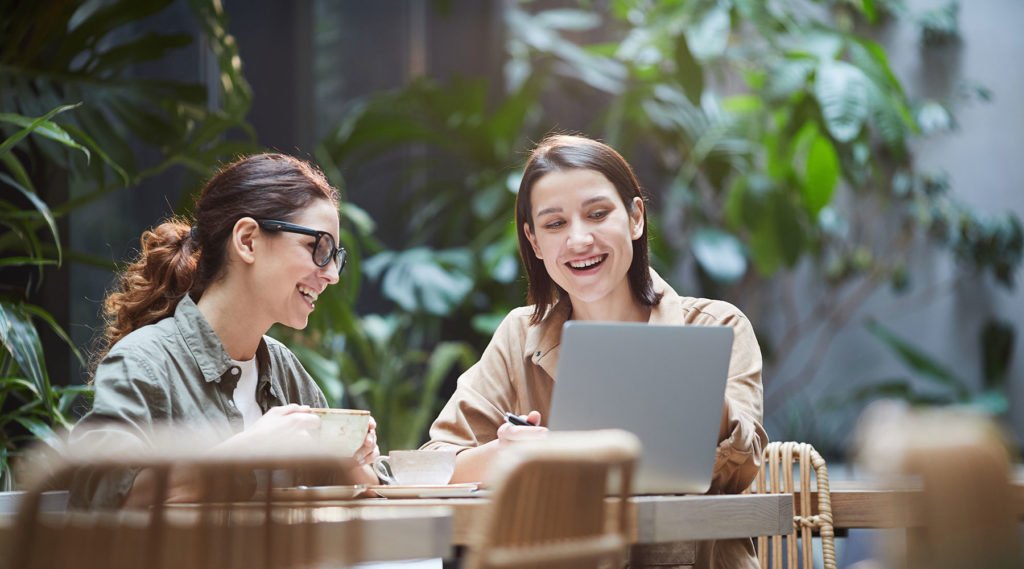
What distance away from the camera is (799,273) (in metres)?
7.58

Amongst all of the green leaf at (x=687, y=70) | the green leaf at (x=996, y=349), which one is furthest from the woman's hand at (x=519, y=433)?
the green leaf at (x=996, y=349)

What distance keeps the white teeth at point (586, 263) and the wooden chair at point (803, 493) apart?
1.53ft

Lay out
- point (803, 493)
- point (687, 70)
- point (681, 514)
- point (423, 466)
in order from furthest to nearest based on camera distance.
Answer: point (687, 70)
point (803, 493)
point (423, 466)
point (681, 514)

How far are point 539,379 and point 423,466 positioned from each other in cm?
48

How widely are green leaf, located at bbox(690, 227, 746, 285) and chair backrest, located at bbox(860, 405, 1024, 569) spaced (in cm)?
473

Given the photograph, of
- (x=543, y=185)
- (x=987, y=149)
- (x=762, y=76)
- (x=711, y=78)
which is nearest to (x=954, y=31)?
(x=987, y=149)

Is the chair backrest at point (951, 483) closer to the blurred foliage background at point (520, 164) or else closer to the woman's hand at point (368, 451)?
the woman's hand at point (368, 451)

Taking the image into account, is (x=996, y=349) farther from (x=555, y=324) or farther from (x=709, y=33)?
(x=555, y=324)

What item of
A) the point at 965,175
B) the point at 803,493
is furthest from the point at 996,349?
the point at 803,493

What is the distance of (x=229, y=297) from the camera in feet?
6.26

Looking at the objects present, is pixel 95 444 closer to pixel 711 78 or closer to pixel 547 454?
pixel 547 454

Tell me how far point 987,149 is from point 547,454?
690 centimetres

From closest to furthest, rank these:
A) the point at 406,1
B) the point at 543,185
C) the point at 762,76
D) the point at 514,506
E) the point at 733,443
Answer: the point at 514,506, the point at 733,443, the point at 543,185, the point at 762,76, the point at 406,1

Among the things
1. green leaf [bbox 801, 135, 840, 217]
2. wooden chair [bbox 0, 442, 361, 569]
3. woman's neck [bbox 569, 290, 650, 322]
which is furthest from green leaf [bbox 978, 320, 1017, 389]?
wooden chair [bbox 0, 442, 361, 569]
